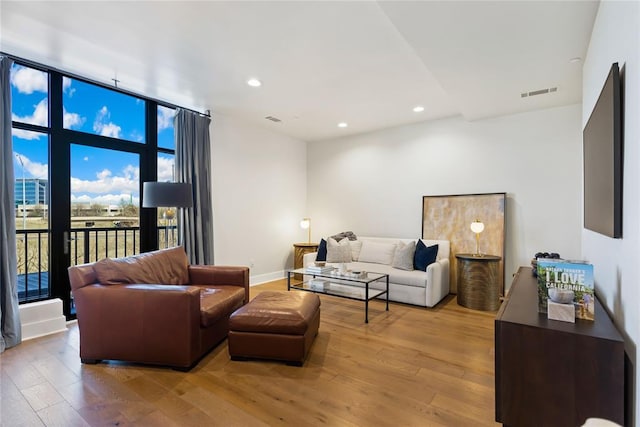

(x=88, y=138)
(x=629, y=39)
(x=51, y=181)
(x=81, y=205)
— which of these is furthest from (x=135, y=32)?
(x=629, y=39)

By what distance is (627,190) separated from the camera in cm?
137

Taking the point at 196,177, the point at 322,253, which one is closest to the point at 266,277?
the point at 322,253

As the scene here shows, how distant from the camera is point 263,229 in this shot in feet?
18.0

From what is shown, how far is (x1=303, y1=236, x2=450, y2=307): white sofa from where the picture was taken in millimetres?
3914

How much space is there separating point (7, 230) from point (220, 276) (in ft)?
6.33

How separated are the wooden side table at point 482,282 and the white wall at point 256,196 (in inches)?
128

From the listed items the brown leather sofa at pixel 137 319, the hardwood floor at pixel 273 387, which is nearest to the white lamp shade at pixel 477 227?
the hardwood floor at pixel 273 387

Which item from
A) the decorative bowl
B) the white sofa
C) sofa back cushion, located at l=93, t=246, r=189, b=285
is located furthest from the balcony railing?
the decorative bowl

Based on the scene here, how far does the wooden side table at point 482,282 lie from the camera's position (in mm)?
3848

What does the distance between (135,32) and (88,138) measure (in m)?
1.70

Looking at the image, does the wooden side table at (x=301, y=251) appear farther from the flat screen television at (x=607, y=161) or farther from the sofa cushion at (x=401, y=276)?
the flat screen television at (x=607, y=161)

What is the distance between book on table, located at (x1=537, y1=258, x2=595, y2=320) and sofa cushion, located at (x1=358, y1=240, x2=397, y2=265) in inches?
120

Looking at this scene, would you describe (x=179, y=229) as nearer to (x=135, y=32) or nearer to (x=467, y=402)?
(x=135, y=32)

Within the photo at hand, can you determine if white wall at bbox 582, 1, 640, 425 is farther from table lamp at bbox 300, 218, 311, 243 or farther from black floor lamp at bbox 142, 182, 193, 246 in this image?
table lamp at bbox 300, 218, 311, 243
